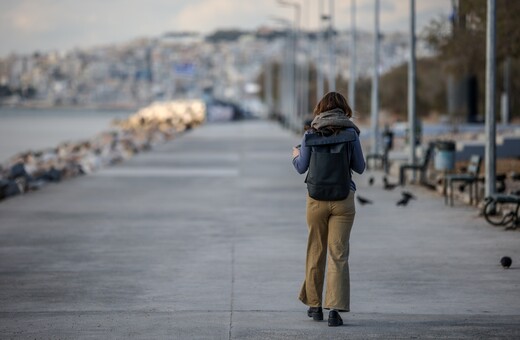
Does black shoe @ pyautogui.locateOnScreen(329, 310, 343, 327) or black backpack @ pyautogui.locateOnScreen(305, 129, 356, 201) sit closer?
black backpack @ pyautogui.locateOnScreen(305, 129, 356, 201)

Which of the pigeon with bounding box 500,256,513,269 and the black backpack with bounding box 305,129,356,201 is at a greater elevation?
the black backpack with bounding box 305,129,356,201

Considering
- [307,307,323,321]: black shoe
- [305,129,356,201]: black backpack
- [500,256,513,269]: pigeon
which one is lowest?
[500,256,513,269]: pigeon

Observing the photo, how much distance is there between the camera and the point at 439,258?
1728 cm

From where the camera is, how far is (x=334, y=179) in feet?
39.1

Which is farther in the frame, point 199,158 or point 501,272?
point 199,158

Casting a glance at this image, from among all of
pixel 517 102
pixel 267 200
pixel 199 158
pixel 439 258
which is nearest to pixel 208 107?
pixel 517 102

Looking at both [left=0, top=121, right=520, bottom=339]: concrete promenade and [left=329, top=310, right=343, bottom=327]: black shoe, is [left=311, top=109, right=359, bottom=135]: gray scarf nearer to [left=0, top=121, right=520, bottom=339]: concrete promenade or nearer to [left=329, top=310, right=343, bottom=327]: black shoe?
[left=329, top=310, right=343, bottom=327]: black shoe

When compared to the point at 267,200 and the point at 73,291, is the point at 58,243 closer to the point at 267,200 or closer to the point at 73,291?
the point at 73,291

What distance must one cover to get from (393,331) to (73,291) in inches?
154

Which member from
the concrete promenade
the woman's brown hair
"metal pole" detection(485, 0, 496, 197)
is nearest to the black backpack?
the woman's brown hair

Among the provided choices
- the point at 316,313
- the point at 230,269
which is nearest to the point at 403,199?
the point at 230,269

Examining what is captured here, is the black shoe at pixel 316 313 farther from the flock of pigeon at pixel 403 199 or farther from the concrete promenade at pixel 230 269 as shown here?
the flock of pigeon at pixel 403 199

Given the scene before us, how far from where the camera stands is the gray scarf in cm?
1191

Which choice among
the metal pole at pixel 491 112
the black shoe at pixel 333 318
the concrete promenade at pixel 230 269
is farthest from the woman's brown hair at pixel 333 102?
the metal pole at pixel 491 112
